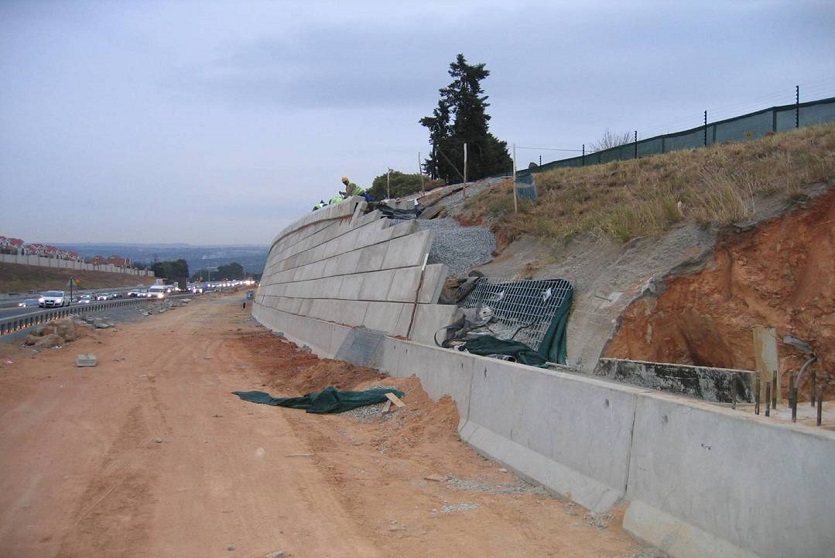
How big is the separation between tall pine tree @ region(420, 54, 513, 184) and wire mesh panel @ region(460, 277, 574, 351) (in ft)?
128

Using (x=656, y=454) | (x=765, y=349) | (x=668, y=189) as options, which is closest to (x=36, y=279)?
(x=668, y=189)

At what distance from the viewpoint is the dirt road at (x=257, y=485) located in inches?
222

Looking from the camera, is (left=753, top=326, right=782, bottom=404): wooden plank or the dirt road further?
(left=753, top=326, right=782, bottom=404): wooden plank

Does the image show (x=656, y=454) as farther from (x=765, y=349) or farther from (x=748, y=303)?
(x=748, y=303)

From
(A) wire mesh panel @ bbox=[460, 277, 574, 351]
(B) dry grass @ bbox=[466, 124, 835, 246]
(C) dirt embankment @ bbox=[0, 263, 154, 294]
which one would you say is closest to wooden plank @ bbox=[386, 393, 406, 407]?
(A) wire mesh panel @ bbox=[460, 277, 574, 351]

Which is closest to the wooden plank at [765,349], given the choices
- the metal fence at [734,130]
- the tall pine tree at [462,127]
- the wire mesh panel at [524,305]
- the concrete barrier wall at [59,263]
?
the wire mesh panel at [524,305]

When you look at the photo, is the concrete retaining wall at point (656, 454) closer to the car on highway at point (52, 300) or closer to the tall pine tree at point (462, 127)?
the tall pine tree at point (462, 127)

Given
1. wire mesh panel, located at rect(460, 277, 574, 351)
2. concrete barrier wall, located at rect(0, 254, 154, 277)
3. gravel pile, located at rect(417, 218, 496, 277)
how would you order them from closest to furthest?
wire mesh panel, located at rect(460, 277, 574, 351), gravel pile, located at rect(417, 218, 496, 277), concrete barrier wall, located at rect(0, 254, 154, 277)

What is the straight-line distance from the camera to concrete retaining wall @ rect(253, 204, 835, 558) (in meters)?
4.31

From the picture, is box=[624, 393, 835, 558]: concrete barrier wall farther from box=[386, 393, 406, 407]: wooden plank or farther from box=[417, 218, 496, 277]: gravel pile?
box=[417, 218, 496, 277]: gravel pile

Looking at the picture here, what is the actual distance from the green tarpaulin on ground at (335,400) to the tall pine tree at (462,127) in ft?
131

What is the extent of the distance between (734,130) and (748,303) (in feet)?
40.3

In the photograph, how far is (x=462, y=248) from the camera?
1706 centimetres

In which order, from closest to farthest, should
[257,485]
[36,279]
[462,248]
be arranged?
[257,485]
[462,248]
[36,279]
